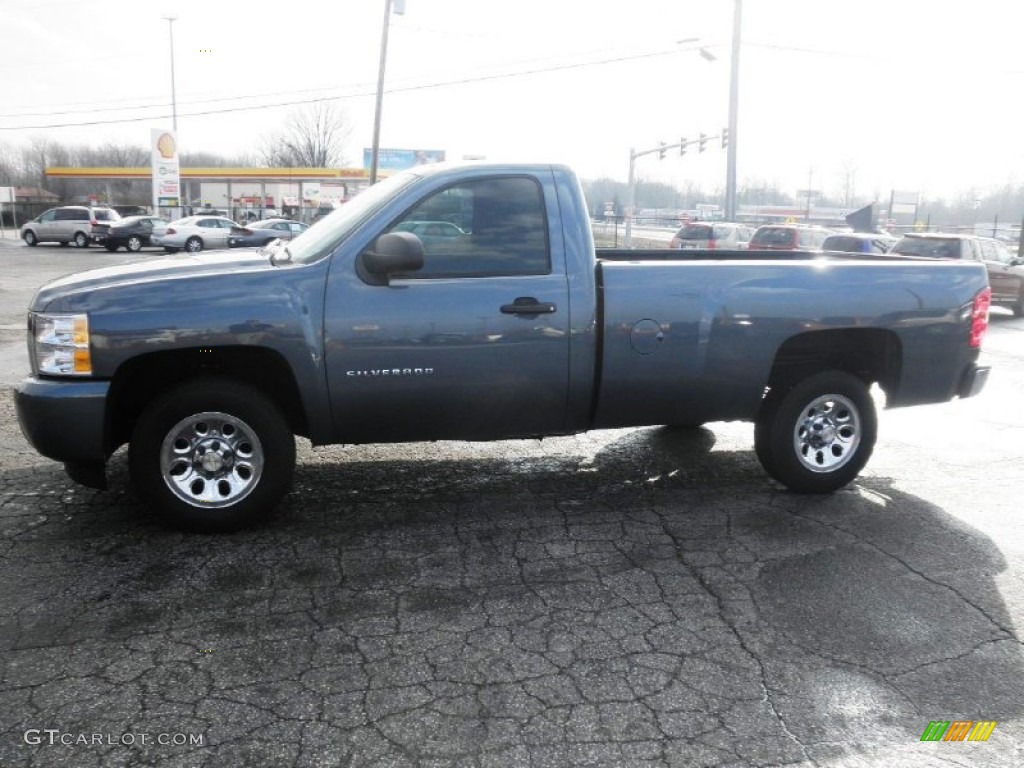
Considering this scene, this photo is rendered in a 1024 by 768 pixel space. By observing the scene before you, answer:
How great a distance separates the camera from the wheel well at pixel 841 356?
5504 mm

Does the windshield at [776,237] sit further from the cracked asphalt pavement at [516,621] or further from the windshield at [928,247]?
the cracked asphalt pavement at [516,621]

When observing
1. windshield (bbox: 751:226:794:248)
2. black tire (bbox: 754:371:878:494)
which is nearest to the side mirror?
black tire (bbox: 754:371:878:494)

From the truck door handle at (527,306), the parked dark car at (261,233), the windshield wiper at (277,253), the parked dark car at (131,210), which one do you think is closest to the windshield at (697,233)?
the parked dark car at (261,233)

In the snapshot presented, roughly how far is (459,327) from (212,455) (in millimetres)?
1507

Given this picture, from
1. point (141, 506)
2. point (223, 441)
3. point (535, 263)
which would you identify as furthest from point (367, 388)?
point (141, 506)

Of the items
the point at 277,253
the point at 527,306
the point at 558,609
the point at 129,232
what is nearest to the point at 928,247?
the point at 527,306

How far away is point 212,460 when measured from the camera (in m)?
4.67

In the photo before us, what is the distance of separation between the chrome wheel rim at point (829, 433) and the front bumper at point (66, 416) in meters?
4.15

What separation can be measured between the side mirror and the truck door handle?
55cm

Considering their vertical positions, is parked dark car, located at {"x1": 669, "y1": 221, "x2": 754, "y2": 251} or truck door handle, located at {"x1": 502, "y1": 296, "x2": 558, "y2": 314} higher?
parked dark car, located at {"x1": 669, "y1": 221, "x2": 754, "y2": 251}

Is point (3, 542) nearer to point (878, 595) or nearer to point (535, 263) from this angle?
point (535, 263)

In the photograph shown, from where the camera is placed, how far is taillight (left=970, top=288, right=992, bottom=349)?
5.58 metres

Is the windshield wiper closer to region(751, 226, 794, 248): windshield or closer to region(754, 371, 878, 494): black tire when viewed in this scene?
region(754, 371, 878, 494): black tire

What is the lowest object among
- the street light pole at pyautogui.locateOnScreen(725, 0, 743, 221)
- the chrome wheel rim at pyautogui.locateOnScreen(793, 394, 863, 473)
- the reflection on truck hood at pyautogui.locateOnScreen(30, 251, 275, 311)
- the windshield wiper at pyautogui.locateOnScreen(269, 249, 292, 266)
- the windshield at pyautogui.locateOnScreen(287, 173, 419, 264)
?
the chrome wheel rim at pyautogui.locateOnScreen(793, 394, 863, 473)
